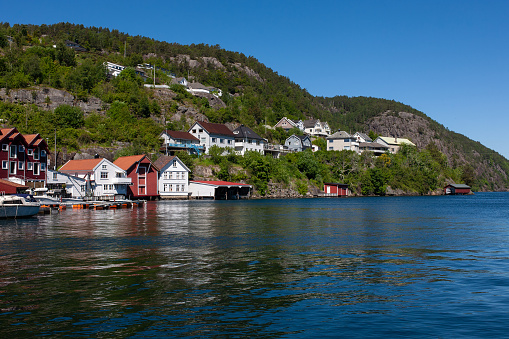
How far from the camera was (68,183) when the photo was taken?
8600cm

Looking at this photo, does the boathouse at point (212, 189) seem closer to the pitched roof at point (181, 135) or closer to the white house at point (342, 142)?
the pitched roof at point (181, 135)

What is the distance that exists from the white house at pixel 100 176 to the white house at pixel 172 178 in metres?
12.1

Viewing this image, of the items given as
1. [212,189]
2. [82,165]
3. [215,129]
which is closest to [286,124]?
[215,129]

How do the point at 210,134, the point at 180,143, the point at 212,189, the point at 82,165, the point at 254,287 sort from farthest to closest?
1. the point at 210,134
2. the point at 180,143
3. the point at 212,189
4. the point at 82,165
5. the point at 254,287

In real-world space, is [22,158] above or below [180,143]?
→ below

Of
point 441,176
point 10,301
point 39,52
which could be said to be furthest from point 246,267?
point 441,176

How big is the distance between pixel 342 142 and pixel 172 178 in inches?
3874

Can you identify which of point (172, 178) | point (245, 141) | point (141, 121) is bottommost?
point (172, 178)

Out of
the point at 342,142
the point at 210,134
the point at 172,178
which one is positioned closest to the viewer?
the point at 172,178

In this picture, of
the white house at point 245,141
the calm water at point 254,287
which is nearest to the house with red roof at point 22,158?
the calm water at point 254,287

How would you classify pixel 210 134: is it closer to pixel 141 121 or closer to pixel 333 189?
pixel 141 121

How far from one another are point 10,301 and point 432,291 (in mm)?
15702

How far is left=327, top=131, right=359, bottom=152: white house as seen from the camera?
183000 mm

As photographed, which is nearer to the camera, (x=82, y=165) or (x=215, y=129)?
(x=82, y=165)
